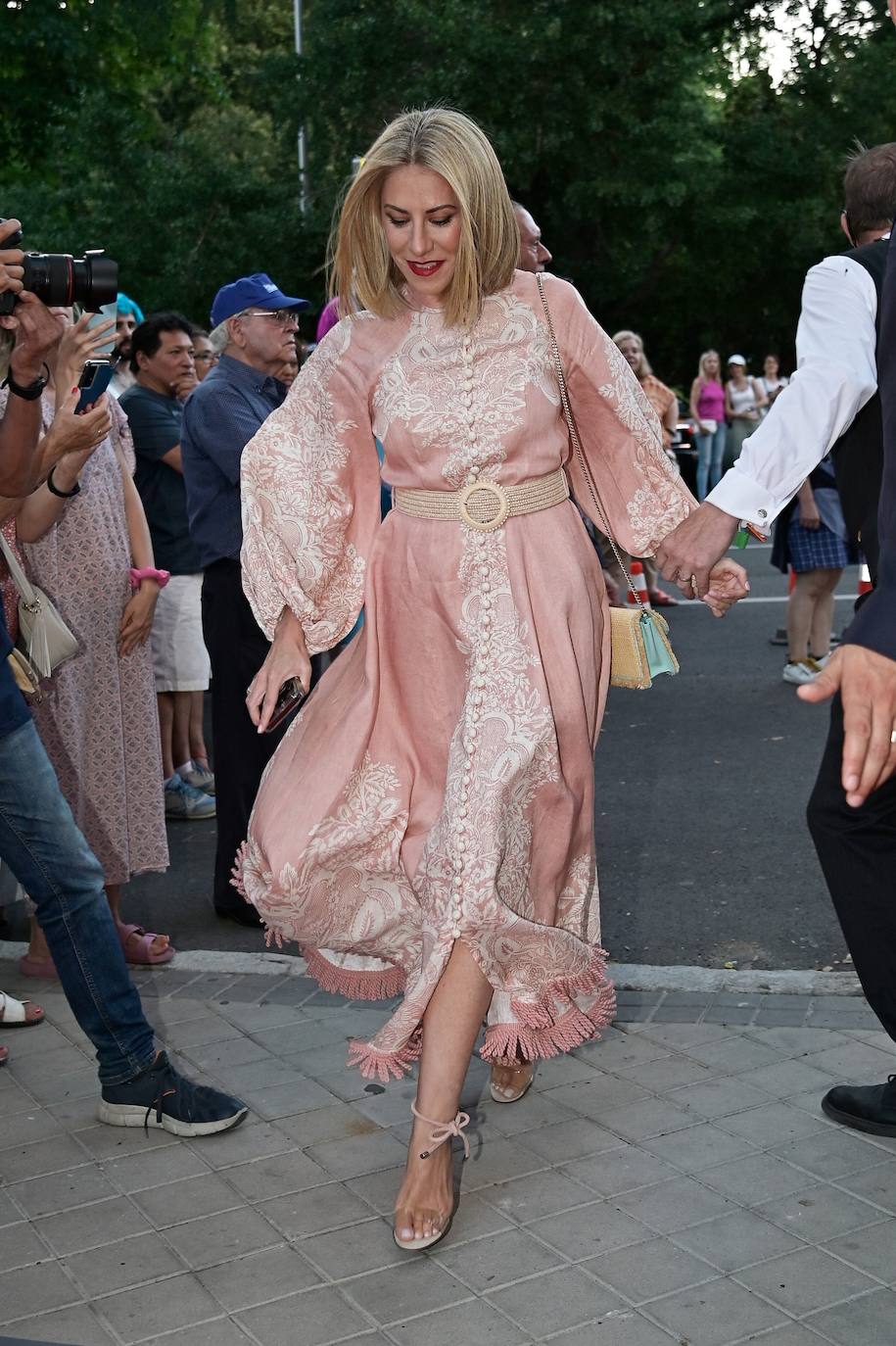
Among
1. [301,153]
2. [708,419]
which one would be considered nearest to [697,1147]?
[708,419]

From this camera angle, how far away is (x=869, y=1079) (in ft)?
13.1

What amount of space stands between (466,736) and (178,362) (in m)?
4.02

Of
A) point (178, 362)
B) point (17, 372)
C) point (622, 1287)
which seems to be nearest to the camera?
point (622, 1287)

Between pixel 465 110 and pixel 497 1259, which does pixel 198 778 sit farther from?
pixel 465 110

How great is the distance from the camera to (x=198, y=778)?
7.67 m

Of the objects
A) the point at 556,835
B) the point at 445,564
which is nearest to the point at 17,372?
the point at 445,564

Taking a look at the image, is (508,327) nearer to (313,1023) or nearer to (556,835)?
(556,835)

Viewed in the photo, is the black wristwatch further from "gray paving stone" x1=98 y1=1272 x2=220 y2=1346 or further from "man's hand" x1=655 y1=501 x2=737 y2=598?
"gray paving stone" x1=98 y1=1272 x2=220 y2=1346

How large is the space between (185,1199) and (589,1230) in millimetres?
885

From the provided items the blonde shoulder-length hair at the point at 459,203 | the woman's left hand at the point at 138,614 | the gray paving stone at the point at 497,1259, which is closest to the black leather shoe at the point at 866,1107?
the gray paving stone at the point at 497,1259

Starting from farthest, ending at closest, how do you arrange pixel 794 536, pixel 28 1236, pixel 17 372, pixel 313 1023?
pixel 794 536
pixel 313 1023
pixel 17 372
pixel 28 1236

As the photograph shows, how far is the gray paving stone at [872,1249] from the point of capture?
313 cm

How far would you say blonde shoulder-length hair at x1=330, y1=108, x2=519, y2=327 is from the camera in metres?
3.63

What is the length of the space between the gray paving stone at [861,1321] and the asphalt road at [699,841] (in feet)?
6.84
